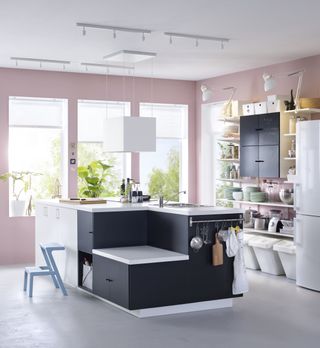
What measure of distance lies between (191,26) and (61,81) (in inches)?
128

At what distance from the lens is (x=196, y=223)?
573 centimetres

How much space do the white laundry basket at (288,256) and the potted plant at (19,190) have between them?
137 inches

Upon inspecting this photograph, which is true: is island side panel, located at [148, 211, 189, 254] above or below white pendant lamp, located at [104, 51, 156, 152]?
below

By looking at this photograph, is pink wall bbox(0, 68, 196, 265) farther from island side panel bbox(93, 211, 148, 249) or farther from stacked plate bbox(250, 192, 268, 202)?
island side panel bbox(93, 211, 148, 249)

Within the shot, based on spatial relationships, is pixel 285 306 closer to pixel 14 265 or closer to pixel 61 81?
pixel 14 265

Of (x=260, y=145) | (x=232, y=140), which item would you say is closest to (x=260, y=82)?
(x=232, y=140)

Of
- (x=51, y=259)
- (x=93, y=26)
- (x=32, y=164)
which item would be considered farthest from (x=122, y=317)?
(x=32, y=164)

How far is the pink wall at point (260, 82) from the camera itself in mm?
7551

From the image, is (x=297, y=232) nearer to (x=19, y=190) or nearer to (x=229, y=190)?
(x=229, y=190)

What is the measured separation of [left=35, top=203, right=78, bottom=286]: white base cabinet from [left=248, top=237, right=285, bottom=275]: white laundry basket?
7.50 feet

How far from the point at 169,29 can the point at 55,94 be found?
3.06m

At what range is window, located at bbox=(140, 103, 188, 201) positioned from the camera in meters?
9.59

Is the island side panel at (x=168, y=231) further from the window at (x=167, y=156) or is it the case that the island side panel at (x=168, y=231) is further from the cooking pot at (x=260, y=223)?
the window at (x=167, y=156)

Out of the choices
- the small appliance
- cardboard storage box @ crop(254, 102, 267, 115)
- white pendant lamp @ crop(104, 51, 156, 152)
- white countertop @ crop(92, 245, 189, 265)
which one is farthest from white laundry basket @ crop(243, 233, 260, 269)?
white countertop @ crop(92, 245, 189, 265)
